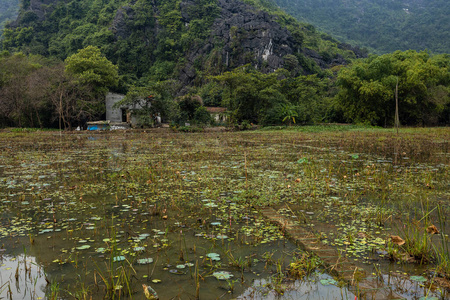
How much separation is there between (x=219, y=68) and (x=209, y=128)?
38.7 meters

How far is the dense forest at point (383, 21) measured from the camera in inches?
4166

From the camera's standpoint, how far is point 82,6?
85.9m

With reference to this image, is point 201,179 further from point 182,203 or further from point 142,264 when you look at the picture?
point 142,264

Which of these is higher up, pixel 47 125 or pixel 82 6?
pixel 82 6

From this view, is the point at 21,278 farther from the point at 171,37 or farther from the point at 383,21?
the point at 383,21

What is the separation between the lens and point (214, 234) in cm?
341

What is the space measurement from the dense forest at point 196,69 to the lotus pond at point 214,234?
77.1 feet

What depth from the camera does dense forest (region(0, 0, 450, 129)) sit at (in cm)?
3047

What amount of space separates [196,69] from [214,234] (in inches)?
2664

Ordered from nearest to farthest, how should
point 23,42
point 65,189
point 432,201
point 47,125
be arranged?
1. point 432,201
2. point 65,189
3. point 47,125
4. point 23,42

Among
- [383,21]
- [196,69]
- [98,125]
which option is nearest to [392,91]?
[98,125]

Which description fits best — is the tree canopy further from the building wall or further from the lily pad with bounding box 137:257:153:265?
the lily pad with bounding box 137:257:153:265

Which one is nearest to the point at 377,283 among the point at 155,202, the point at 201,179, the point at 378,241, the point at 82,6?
the point at 378,241

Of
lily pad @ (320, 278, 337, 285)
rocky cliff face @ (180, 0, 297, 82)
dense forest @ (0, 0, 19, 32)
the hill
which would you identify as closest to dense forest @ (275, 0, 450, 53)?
the hill
